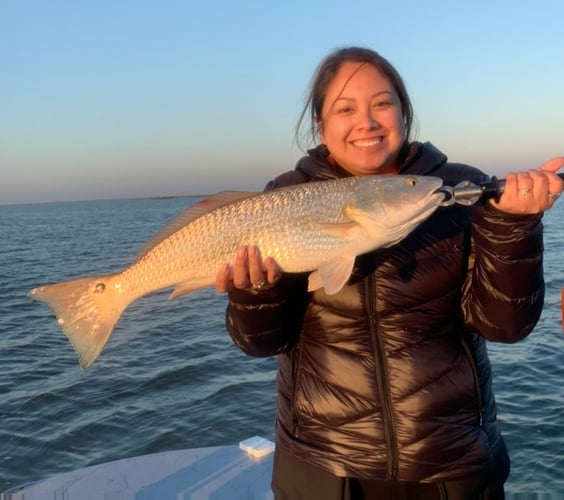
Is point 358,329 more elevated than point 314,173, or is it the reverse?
point 314,173

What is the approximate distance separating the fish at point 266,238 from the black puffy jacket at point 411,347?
181 mm

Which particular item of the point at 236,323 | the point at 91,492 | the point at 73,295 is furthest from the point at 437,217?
the point at 91,492

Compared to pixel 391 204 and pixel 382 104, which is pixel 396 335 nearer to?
pixel 391 204

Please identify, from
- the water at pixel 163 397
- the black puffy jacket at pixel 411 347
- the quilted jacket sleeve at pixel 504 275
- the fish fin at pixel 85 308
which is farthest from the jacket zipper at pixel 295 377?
the water at pixel 163 397

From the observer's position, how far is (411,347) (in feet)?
9.52

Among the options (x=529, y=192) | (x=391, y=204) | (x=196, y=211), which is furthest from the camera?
(x=196, y=211)

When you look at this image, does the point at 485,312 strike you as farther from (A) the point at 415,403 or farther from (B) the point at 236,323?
(B) the point at 236,323

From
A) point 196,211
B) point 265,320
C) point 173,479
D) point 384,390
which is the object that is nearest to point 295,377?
point 265,320

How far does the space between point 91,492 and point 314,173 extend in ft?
12.4

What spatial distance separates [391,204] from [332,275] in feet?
1.89

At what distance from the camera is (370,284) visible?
3.04 m

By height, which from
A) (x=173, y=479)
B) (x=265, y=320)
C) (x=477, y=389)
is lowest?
(x=173, y=479)

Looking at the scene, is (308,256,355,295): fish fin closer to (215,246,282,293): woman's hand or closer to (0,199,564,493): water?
(215,246,282,293): woman's hand

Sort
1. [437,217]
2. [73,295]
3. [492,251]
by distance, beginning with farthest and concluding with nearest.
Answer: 1. [73,295]
2. [437,217]
3. [492,251]
